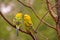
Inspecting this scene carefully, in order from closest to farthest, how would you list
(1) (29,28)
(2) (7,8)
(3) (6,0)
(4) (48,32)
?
(1) (29,28), (4) (48,32), (3) (6,0), (2) (7,8)

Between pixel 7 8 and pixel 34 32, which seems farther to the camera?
pixel 7 8

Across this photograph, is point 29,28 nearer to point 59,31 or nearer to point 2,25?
point 59,31

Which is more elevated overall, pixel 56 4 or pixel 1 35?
pixel 56 4

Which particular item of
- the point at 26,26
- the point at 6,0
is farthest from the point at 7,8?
the point at 26,26

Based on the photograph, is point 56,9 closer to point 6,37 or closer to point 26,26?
point 26,26

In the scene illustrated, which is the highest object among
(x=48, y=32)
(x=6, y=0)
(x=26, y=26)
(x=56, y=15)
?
(x=56, y=15)

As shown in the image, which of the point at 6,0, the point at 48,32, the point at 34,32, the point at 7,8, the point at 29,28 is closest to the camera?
the point at 34,32

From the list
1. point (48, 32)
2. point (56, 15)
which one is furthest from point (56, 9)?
point (48, 32)

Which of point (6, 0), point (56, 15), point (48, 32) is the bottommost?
point (6, 0)

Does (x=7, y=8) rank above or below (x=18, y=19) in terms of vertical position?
below
